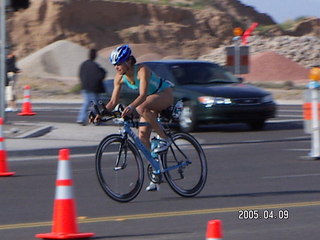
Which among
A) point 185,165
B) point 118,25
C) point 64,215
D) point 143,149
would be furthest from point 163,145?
point 118,25

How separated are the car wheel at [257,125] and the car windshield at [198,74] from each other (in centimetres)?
102

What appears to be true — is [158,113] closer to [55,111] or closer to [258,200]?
[258,200]

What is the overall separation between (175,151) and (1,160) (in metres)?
3.58

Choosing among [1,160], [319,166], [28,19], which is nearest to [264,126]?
[319,166]

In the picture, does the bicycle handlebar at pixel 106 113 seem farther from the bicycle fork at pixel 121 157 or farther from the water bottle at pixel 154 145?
the water bottle at pixel 154 145

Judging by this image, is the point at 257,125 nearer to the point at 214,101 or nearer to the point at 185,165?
the point at 214,101

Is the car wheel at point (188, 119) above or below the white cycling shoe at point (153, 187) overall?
above

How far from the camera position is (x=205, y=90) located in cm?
1984

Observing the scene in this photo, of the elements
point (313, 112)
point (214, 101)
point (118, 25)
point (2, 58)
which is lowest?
point (313, 112)

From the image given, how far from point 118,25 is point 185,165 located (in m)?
65.1

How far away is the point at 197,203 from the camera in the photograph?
1029 centimetres

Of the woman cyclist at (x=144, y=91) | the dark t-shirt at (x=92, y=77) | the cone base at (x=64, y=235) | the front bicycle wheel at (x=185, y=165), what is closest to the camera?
the cone base at (x=64, y=235)

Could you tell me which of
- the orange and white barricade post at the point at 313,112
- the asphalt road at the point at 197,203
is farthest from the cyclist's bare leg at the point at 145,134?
the orange and white barricade post at the point at 313,112

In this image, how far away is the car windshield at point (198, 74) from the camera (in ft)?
67.5
